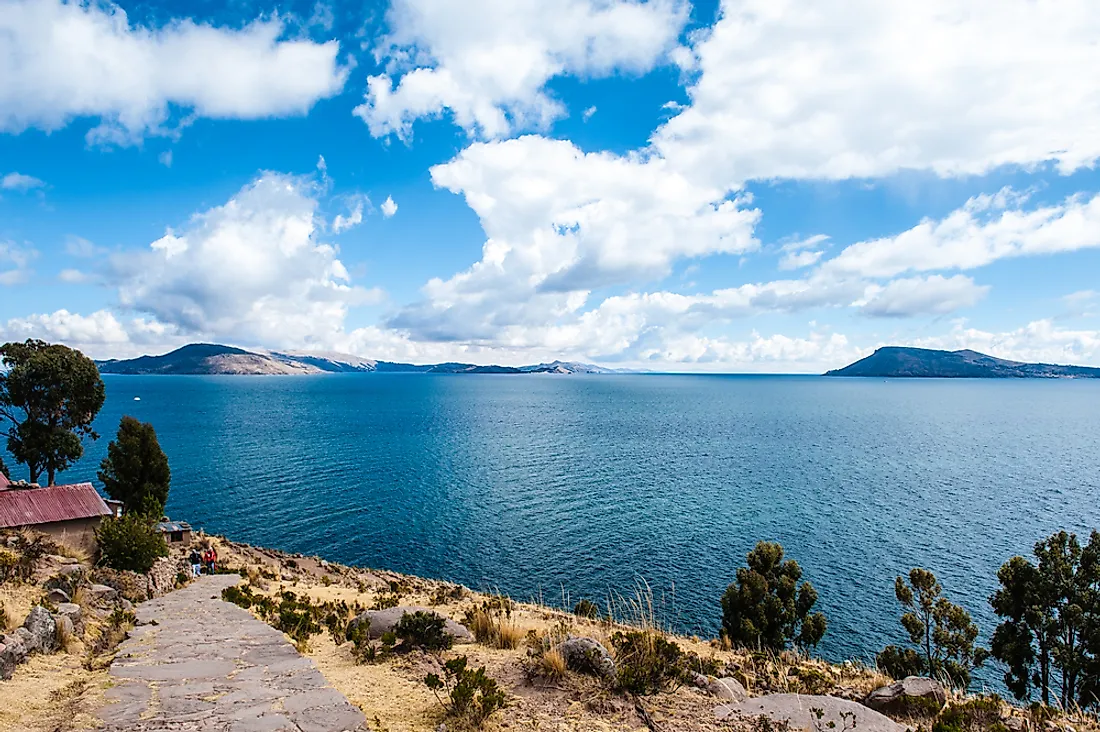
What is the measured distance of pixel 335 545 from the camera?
51.8 m

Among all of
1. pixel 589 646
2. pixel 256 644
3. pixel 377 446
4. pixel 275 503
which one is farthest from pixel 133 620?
A: pixel 377 446

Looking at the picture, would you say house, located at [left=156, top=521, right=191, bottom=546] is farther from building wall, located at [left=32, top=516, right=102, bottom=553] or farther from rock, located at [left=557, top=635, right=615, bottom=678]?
rock, located at [left=557, top=635, right=615, bottom=678]

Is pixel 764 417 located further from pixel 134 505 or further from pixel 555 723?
pixel 555 723

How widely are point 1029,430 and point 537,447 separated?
110 meters

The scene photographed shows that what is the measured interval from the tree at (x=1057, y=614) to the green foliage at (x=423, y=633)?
90.1 ft

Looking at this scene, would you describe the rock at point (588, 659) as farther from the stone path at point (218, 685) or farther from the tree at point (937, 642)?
the tree at point (937, 642)

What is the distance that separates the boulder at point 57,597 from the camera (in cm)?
1484

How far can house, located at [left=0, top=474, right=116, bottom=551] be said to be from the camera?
3244cm

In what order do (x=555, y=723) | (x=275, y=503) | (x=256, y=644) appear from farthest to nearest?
1. (x=275, y=503)
2. (x=256, y=644)
3. (x=555, y=723)

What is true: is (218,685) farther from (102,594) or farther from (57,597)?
(102,594)

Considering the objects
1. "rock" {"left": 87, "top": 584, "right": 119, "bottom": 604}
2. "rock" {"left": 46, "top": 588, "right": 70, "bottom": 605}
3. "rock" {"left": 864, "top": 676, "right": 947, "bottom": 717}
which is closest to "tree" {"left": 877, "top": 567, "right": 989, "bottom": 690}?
"rock" {"left": 864, "top": 676, "right": 947, "bottom": 717}

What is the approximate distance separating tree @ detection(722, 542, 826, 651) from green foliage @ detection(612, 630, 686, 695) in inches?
789

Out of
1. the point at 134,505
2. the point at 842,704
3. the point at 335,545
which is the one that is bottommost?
the point at 335,545

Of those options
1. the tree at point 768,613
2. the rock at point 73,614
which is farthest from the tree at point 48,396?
the tree at point 768,613
